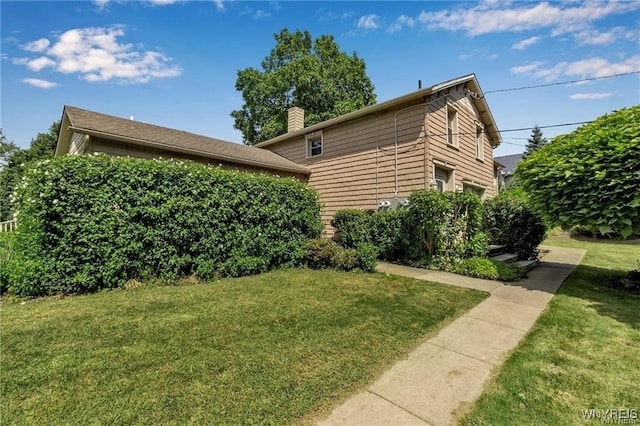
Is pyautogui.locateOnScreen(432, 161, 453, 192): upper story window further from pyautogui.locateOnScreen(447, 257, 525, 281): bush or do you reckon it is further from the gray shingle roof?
the gray shingle roof

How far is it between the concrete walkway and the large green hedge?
4.59m

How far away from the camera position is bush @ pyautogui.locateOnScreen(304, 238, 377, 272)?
6980mm

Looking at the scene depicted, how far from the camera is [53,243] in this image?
15.3ft

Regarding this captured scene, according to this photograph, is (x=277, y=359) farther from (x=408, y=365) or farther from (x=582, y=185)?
(x=582, y=185)

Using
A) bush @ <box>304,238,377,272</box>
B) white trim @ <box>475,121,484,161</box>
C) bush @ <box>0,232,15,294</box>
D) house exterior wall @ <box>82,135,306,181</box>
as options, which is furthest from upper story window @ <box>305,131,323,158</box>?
bush @ <box>0,232,15,294</box>

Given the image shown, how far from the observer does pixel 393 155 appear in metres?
9.88

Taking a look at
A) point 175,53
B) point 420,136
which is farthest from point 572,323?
point 175,53

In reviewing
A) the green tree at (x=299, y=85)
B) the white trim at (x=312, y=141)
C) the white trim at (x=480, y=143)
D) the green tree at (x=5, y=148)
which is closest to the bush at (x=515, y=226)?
the white trim at (x=480, y=143)

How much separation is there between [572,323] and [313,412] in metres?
3.96

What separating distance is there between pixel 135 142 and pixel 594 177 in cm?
1044

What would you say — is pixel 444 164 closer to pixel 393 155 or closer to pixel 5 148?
pixel 393 155

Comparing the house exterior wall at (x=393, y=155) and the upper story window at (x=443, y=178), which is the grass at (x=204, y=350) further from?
the upper story window at (x=443, y=178)

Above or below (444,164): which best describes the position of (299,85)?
above

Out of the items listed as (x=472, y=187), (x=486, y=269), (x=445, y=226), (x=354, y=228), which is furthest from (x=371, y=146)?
(x=486, y=269)
